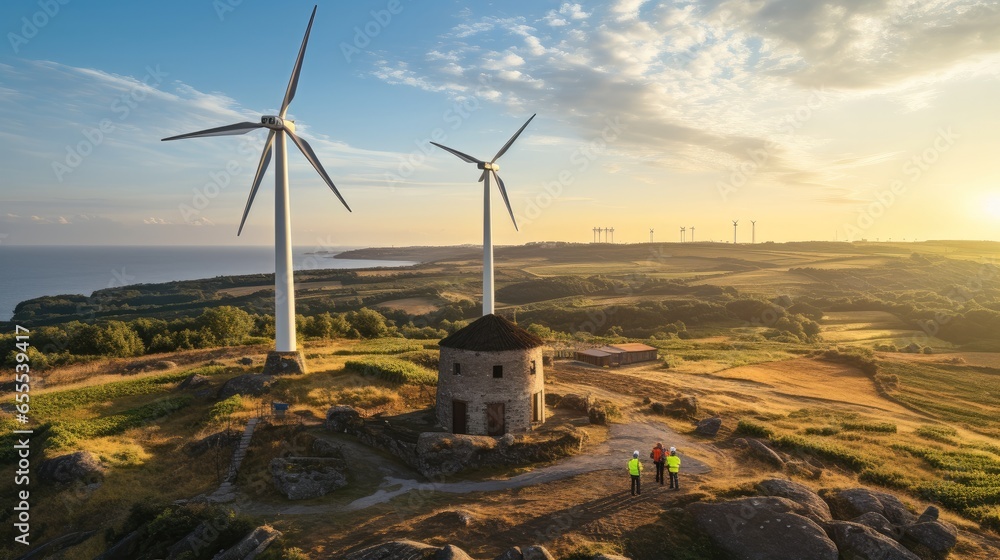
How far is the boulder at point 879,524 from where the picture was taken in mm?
20438

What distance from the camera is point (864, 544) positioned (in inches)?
747

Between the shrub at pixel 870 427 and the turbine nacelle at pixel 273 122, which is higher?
the turbine nacelle at pixel 273 122

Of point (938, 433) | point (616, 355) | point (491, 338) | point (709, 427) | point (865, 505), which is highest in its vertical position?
point (491, 338)

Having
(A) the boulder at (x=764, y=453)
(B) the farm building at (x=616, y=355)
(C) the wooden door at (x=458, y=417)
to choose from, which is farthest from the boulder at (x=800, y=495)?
(B) the farm building at (x=616, y=355)

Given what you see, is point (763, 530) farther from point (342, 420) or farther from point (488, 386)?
point (342, 420)

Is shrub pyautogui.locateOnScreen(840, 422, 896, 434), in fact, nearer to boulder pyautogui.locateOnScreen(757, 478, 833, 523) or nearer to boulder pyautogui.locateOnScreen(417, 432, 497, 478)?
boulder pyautogui.locateOnScreen(757, 478, 833, 523)

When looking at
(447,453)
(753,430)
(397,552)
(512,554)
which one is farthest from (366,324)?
(512,554)

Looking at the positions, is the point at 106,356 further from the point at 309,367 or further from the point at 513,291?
the point at 513,291

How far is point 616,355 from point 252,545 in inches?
1932

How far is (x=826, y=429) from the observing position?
3728cm

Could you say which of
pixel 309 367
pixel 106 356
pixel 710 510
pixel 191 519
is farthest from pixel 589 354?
pixel 106 356

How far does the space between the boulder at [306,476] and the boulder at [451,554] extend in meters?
9.17

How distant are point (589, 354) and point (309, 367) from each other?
3248cm

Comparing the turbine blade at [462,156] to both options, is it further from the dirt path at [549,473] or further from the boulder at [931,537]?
the boulder at [931,537]
